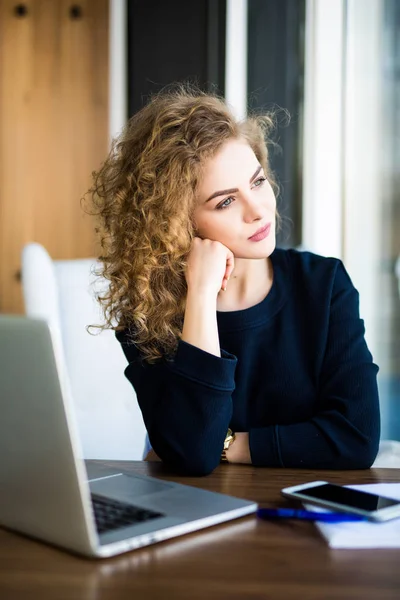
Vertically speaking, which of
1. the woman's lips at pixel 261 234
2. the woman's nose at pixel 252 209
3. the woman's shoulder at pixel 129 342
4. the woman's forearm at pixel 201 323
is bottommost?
the woman's shoulder at pixel 129 342

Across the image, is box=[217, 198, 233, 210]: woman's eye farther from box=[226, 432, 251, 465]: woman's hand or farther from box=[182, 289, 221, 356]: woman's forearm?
box=[226, 432, 251, 465]: woman's hand

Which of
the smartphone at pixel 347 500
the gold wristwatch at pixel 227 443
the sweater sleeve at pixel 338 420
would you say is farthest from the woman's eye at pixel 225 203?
the smartphone at pixel 347 500

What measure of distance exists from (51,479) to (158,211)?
0.87 metres

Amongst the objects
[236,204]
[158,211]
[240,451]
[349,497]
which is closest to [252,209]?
[236,204]

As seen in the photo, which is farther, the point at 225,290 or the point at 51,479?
the point at 225,290

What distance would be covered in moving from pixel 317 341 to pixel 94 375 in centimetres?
94

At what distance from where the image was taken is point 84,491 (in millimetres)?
744

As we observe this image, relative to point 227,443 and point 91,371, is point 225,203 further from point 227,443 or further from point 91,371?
point 91,371

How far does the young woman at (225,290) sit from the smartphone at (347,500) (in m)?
0.37

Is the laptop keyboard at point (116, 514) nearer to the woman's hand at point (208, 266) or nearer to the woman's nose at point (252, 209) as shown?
the woman's hand at point (208, 266)

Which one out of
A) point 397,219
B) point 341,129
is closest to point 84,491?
point 397,219

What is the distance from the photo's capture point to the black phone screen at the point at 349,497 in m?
0.92

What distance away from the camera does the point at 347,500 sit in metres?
0.94

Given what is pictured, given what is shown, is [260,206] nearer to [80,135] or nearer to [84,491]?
[84,491]
